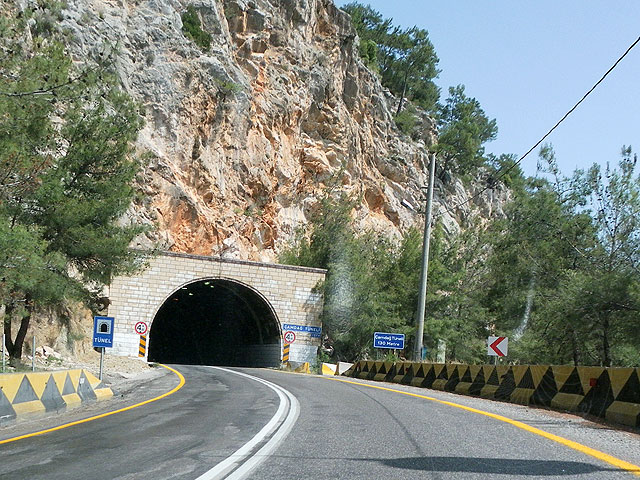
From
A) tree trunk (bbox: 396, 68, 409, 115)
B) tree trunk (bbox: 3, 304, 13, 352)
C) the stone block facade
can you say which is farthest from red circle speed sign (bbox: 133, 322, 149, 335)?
tree trunk (bbox: 396, 68, 409, 115)

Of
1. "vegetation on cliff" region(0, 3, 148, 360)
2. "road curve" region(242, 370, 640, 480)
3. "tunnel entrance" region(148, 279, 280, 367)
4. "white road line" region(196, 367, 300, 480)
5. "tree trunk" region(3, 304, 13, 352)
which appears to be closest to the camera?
"white road line" region(196, 367, 300, 480)

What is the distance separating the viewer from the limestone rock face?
45000 millimetres

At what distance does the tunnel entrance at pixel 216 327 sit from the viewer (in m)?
47.4

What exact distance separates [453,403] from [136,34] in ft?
133

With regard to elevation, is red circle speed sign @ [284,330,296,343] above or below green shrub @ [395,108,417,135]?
below

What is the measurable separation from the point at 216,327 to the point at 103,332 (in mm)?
41480

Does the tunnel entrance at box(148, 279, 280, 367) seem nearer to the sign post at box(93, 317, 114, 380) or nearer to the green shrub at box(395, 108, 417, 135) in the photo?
the sign post at box(93, 317, 114, 380)

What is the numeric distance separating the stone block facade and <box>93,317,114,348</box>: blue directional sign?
21388 millimetres

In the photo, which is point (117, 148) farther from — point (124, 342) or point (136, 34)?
point (136, 34)

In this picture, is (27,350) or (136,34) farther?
(136,34)

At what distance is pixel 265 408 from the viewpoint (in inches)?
504

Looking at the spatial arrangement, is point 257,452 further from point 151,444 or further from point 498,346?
point 498,346

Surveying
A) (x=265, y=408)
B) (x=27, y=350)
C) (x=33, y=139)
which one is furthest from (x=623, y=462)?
(x=27, y=350)

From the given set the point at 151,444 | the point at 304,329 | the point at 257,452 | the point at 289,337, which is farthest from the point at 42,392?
the point at 304,329
